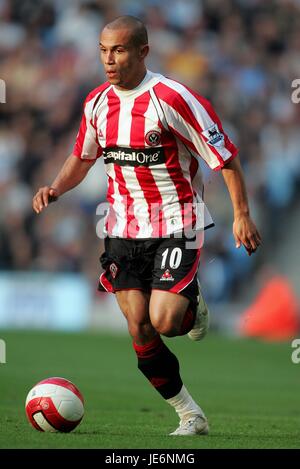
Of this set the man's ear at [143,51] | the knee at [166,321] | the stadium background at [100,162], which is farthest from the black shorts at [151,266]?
the stadium background at [100,162]

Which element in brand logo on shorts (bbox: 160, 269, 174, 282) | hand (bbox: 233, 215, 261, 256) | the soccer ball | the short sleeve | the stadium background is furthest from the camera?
the stadium background

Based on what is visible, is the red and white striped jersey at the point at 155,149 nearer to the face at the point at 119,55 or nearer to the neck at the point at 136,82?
the neck at the point at 136,82

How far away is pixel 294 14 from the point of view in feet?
62.6

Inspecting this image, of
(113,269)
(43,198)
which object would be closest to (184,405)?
(113,269)

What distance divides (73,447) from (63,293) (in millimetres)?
11416

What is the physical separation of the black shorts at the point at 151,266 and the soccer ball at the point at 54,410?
776mm

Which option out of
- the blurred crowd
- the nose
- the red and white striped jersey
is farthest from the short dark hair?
the blurred crowd

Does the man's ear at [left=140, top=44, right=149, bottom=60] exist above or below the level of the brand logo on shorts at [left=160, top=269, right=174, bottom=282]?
above

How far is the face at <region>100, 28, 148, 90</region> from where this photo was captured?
629 centimetres

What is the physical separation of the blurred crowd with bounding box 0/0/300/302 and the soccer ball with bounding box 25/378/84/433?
10.5m

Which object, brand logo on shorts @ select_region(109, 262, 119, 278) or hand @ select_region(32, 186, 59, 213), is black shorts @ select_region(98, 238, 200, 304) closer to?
brand logo on shorts @ select_region(109, 262, 119, 278)

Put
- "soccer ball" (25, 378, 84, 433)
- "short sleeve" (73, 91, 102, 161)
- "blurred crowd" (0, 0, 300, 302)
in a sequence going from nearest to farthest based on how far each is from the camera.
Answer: "soccer ball" (25, 378, 84, 433)
"short sleeve" (73, 91, 102, 161)
"blurred crowd" (0, 0, 300, 302)

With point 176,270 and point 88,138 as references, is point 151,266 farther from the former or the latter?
point 88,138
